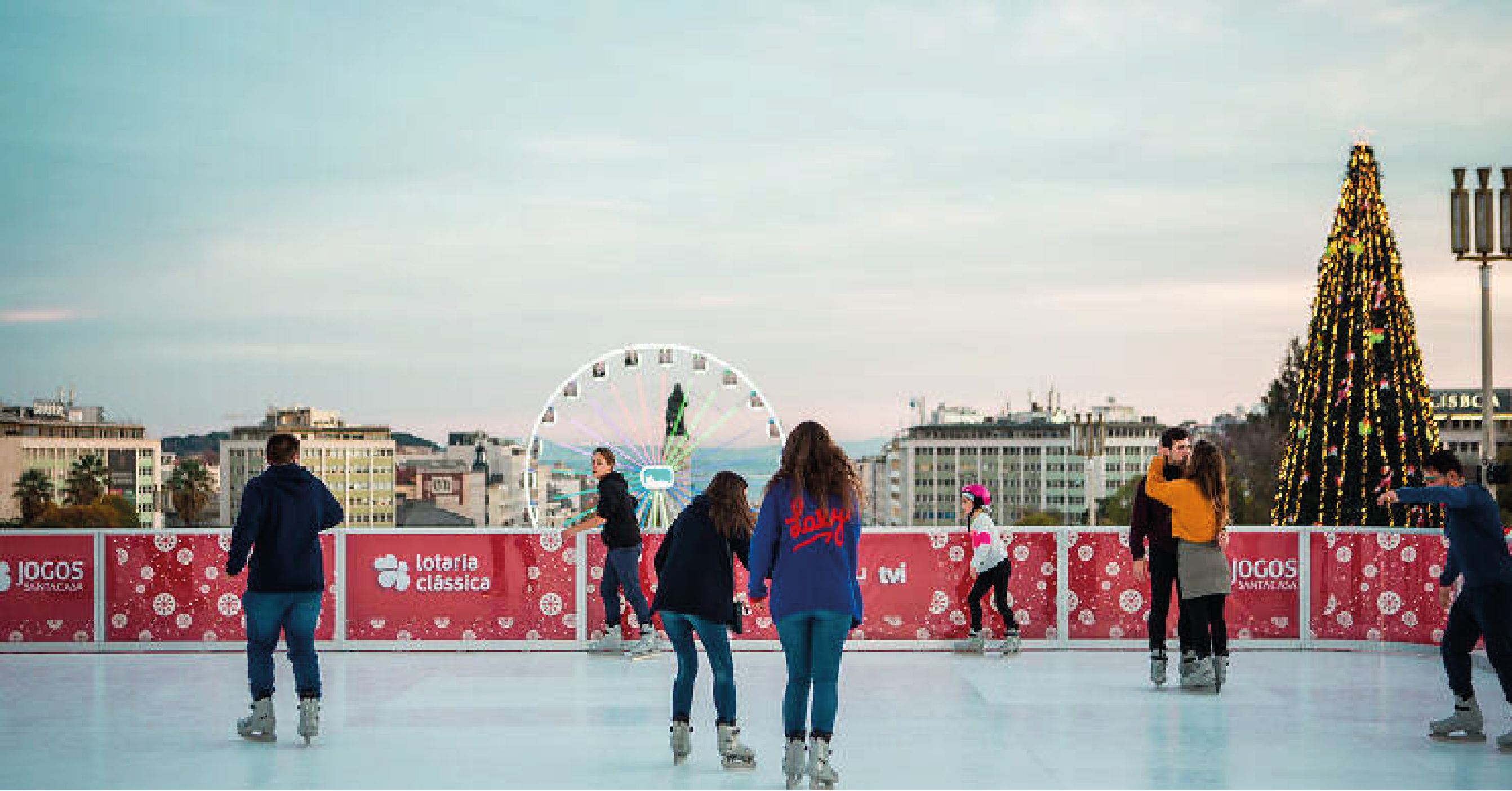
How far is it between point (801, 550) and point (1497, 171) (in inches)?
650

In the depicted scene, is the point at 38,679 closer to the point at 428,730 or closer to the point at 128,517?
the point at 428,730

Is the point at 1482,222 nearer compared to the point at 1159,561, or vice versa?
the point at 1159,561

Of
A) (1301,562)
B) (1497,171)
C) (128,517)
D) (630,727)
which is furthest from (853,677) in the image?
(128,517)

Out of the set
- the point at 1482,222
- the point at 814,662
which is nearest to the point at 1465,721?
the point at 814,662

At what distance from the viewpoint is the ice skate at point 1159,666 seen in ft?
40.3

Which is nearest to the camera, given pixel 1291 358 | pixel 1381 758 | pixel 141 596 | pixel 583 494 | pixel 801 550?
pixel 801 550

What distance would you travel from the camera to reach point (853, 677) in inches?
508

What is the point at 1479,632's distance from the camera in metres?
9.83

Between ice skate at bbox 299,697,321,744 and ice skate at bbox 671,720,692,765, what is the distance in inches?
85.0

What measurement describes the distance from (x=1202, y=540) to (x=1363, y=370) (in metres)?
14.2

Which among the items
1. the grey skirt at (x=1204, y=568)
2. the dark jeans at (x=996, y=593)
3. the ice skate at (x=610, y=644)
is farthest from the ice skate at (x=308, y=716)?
the dark jeans at (x=996, y=593)

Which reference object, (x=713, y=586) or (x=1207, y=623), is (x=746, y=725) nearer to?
(x=713, y=586)

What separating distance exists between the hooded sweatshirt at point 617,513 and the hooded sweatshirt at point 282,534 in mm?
4053

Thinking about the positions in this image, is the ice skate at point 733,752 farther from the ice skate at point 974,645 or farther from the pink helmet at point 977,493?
the ice skate at point 974,645
